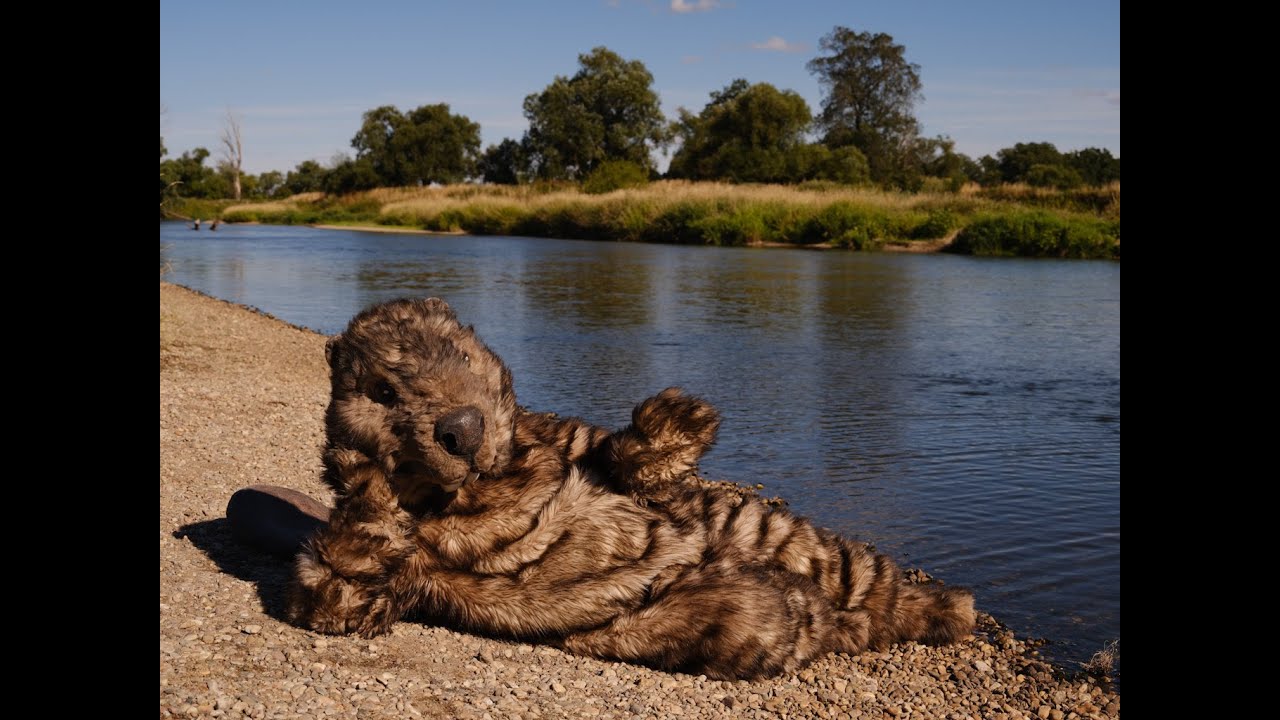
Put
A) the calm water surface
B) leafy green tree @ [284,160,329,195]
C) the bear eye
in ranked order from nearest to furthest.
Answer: the bear eye
the calm water surface
leafy green tree @ [284,160,329,195]

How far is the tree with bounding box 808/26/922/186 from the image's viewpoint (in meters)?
65.4

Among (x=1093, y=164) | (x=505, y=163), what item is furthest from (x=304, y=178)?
(x=1093, y=164)

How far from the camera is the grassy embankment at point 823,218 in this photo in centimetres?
3403

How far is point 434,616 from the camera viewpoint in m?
3.81

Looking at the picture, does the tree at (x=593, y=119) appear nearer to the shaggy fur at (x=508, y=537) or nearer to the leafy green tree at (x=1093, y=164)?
the leafy green tree at (x=1093, y=164)

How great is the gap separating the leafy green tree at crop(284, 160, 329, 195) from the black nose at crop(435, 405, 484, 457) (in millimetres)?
95934

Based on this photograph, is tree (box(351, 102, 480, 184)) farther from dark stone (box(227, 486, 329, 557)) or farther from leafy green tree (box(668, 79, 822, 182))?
dark stone (box(227, 486, 329, 557))

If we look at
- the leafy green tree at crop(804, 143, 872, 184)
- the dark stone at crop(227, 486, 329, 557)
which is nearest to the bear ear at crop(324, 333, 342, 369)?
the dark stone at crop(227, 486, 329, 557)

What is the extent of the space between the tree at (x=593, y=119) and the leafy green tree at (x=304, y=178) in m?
30.8

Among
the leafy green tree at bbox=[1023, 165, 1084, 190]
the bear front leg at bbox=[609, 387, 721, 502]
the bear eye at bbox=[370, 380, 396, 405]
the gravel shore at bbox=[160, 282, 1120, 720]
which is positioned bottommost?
the gravel shore at bbox=[160, 282, 1120, 720]

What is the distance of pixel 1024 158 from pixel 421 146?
38702mm

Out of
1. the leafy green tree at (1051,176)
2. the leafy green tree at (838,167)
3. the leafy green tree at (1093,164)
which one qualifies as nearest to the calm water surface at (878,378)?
the leafy green tree at (1051,176)

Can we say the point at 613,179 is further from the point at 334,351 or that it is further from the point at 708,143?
the point at 334,351
